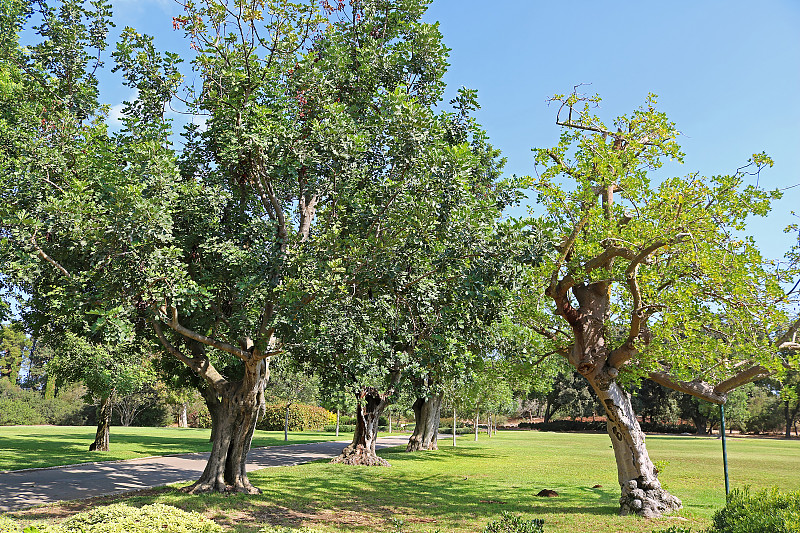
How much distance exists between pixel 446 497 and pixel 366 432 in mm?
8464

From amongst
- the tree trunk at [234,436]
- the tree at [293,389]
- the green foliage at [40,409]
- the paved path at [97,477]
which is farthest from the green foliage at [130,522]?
the green foliage at [40,409]

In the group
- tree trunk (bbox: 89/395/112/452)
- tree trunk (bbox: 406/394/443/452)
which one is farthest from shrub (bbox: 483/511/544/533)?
tree trunk (bbox: 406/394/443/452)

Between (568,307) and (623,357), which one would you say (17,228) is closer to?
(568,307)

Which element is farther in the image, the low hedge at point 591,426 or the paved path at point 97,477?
the low hedge at point 591,426

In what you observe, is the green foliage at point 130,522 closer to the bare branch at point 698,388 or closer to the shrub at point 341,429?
the bare branch at point 698,388

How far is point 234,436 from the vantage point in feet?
44.0

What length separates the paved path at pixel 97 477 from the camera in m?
13.0

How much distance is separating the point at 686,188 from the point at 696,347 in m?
3.35

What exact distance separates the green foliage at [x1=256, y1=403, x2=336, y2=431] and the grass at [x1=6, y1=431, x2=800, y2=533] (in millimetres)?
29244

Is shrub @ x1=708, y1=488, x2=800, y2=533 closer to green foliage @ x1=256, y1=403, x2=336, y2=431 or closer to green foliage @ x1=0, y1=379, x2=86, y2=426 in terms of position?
green foliage @ x1=256, y1=403, x2=336, y2=431

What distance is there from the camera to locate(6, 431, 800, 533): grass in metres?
11.1

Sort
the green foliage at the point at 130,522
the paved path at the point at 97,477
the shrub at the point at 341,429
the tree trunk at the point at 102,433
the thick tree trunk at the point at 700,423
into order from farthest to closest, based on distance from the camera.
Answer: the thick tree trunk at the point at 700,423 < the shrub at the point at 341,429 < the tree trunk at the point at 102,433 < the paved path at the point at 97,477 < the green foliage at the point at 130,522

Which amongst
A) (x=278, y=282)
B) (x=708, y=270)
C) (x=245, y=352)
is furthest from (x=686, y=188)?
(x=245, y=352)

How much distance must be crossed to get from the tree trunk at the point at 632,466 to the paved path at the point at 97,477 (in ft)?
40.0
